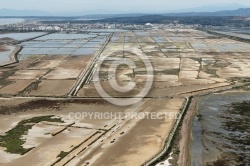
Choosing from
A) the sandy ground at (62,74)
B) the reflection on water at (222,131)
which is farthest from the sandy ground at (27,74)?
the reflection on water at (222,131)

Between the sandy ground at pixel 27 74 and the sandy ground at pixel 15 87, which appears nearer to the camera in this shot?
the sandy ground at pixel 15 87

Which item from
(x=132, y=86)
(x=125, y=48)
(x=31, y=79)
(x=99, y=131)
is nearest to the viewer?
(x=99, y=131)

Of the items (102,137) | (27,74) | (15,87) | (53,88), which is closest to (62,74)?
(27,74)

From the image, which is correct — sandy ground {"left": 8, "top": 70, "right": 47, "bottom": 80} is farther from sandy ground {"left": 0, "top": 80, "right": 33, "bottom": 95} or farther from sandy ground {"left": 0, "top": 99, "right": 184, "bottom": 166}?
sandy ground {"left": 0, "top": 99, "right": 184, "bottom": 166}

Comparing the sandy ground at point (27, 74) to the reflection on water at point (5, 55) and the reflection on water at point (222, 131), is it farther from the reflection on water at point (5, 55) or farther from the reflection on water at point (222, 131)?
the reflection on water at point (222, 131)

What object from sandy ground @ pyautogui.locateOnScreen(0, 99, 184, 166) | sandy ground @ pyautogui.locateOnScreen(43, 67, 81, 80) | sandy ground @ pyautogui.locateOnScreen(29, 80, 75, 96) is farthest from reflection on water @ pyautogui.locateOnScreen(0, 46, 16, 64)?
sandy ground @ pyautogui.locateOnScreen(0, 99, 184, 166)

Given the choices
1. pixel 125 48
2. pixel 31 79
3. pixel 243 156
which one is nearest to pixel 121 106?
pixel 243 156

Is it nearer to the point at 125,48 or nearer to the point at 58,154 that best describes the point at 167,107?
the point at 58,154

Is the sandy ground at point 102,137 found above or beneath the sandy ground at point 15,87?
beneath

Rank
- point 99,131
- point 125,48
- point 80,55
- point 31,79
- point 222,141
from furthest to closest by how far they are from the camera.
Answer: point 125,48 < point 80,55 < point 31,79 < point 99,131 < point 222,141

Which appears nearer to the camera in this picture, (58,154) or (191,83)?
(58,154)
